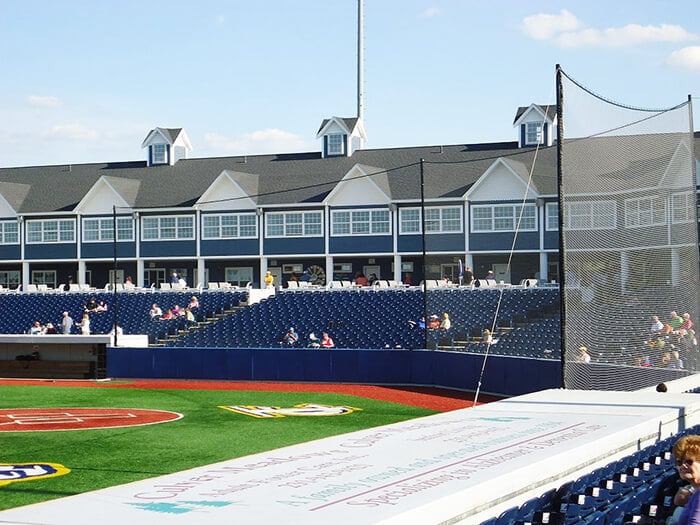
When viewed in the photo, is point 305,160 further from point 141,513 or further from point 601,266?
point 141,513

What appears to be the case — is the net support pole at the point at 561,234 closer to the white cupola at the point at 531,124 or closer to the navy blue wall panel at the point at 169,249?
the white cupola at the point at 531,124

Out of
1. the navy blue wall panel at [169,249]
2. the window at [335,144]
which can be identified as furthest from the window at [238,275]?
the window at [335,144]

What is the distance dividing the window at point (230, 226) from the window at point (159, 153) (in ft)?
26.8

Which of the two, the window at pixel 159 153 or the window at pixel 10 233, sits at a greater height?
the window at pixel 159 153

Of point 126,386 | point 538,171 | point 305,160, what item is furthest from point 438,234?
point 126,386

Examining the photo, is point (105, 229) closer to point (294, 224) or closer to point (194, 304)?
point (294, 224)

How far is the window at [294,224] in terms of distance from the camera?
50.6 m

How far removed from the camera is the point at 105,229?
177 ft

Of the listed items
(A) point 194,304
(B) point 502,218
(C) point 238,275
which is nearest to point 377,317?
(A) point 194,304

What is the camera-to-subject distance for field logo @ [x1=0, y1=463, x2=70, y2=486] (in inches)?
569

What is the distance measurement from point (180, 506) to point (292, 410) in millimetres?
15644

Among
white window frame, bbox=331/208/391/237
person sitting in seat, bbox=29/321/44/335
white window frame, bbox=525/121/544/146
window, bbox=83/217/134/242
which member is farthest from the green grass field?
white window frame, bbox=525/121/544/146

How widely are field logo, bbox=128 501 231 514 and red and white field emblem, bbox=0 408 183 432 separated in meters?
13.1

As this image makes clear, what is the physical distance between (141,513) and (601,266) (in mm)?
12728
